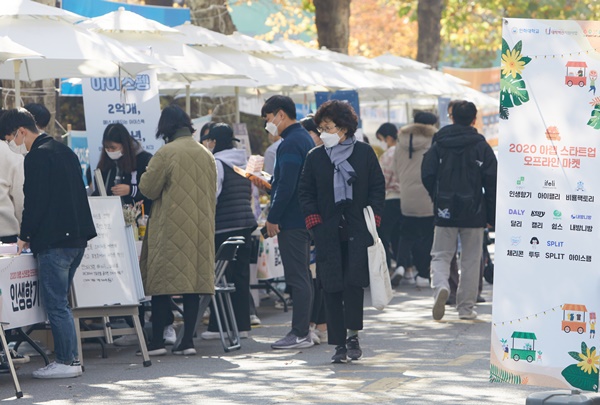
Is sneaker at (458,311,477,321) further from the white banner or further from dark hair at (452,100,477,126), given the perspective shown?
the white banner

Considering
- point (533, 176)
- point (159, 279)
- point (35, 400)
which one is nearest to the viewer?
point (533, 176)

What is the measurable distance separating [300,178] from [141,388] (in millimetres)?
2258

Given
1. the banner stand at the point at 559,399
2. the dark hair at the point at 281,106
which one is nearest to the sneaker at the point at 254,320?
the dark hair at the point at 281,106

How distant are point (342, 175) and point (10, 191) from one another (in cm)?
282

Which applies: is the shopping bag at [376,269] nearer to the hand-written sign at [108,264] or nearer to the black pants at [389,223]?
the hand-written sign at [108,264]

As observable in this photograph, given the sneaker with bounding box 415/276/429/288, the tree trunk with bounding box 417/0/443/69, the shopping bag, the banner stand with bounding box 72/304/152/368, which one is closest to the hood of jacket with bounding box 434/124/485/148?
the shopping bag

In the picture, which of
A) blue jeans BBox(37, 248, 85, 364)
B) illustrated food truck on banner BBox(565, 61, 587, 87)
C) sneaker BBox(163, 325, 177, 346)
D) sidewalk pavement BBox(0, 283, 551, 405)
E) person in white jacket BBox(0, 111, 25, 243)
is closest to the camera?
illustrated food truck on banner BBox(565, 61, 587, 87)

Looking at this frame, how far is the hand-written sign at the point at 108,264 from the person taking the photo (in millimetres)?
10602

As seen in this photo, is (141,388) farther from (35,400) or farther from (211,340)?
(211,340)

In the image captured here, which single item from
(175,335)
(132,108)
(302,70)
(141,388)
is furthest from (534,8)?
(141,388)

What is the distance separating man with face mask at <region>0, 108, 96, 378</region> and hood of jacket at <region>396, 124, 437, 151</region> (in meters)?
7.47

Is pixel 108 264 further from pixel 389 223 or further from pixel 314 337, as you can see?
pixel 389 223

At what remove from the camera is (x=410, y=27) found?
54594 millimetres

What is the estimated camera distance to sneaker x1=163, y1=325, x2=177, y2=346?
38.9 feet
